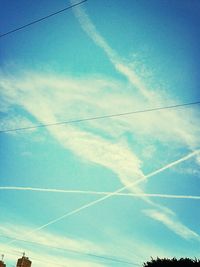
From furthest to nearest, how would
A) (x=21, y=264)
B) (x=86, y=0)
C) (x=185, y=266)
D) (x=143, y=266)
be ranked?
(x=21, y=264)
(x=143, y=266)
(x=185, y=266)
(x=86, y=0)

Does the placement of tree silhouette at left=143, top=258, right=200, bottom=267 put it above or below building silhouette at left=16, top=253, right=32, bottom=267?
below

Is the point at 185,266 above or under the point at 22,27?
under

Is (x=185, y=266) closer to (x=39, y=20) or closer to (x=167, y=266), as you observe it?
(x=167, y=266)

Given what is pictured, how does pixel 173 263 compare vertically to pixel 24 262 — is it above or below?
below

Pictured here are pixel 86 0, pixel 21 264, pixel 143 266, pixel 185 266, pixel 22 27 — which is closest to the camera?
pixel 86 0

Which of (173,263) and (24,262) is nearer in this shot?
(173,263)

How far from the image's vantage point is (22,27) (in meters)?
13.2

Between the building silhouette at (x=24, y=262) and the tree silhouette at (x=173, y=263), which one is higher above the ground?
the building silhouette at (x=24, y=262)

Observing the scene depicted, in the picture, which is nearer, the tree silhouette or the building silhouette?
the tree silhouette

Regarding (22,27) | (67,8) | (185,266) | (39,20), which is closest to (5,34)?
(22,27)

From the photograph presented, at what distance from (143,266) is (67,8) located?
23303 millimetres

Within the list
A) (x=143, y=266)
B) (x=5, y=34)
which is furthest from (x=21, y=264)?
(x=5, y=34)

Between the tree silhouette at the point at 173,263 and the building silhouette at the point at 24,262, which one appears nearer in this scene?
the tree silhouette at the point at 173,263

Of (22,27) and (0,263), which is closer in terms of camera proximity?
(22,27)
